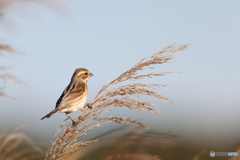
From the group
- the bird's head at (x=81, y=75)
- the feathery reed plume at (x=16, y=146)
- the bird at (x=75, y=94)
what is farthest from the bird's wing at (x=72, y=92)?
the feathery reed plume at (x=16, y=146)

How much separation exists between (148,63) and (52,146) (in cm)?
124

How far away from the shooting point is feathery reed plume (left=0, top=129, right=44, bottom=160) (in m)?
3.81

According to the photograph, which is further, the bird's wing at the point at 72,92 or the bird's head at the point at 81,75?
the bird's head at the point at 81,75

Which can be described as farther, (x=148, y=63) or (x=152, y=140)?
(x=148, y=63)

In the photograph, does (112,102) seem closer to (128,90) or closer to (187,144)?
(128,90)

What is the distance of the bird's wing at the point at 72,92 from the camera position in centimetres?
553

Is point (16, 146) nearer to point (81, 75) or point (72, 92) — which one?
point (72, 92)

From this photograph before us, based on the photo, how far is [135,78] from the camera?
13.2 ft

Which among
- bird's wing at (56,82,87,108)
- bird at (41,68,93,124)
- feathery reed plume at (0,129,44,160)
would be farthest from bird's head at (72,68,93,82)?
feathery reed plume at (0,129,44,160)

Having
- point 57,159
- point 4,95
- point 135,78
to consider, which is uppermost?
point 135,78

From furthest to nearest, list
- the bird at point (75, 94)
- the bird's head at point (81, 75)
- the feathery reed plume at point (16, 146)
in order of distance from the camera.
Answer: the bird's head at point (81, 75) < the bird at point (75, 94) < the feathery reed plume at point (16, 146)

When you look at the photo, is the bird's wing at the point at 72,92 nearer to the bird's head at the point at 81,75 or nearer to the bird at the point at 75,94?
the bird at the point at 75,94

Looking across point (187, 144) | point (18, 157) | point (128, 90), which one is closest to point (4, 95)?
point (18, 157)

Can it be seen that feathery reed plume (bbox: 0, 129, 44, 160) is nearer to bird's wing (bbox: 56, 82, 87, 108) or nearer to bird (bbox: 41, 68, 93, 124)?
bird (bbox: 41, 68, 93, 124)
